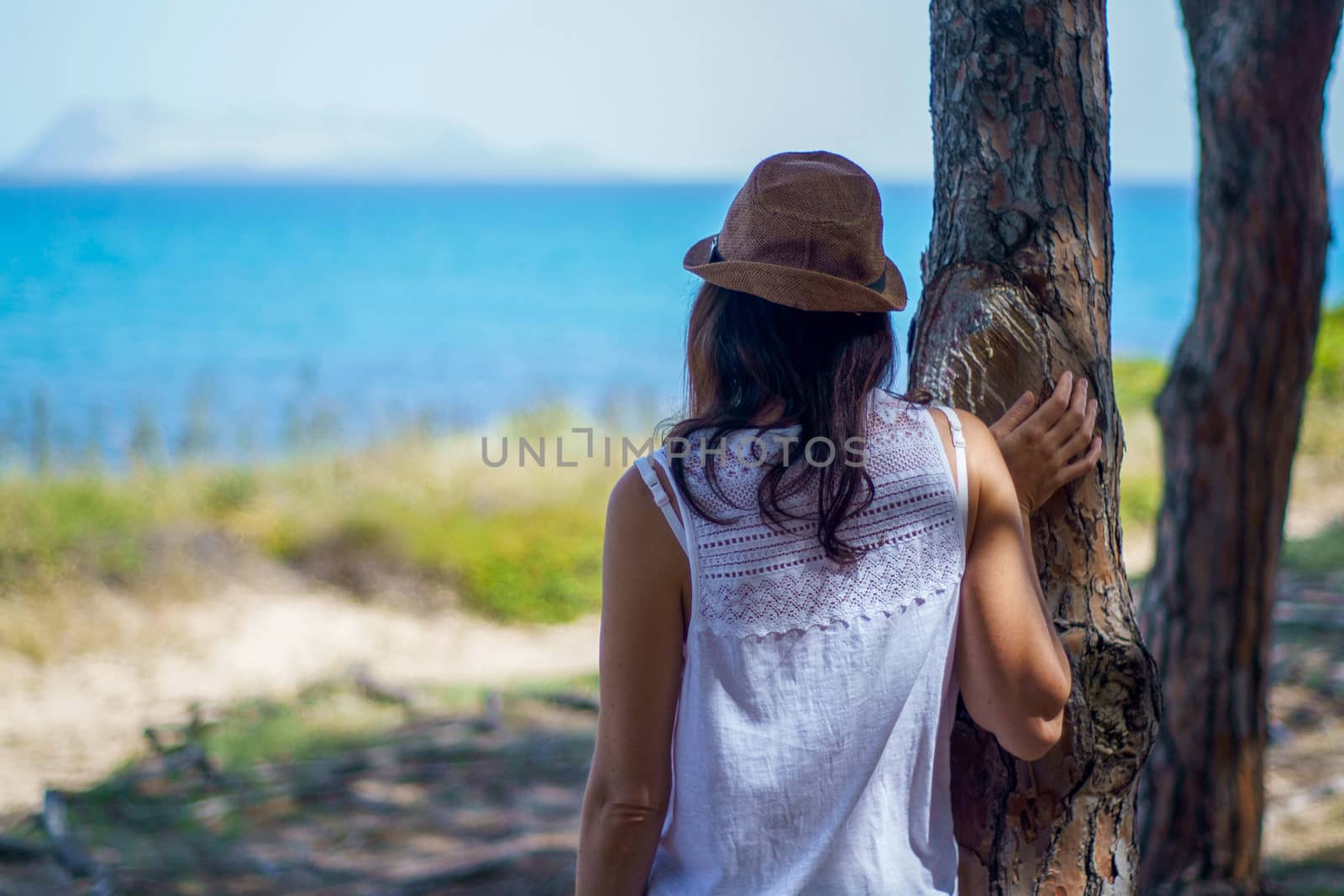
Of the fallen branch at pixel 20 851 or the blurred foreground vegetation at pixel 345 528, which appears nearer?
the fallen branch at pixel 20 851

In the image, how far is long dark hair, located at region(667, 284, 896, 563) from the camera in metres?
1.30

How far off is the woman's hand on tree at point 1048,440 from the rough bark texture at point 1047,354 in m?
0.06

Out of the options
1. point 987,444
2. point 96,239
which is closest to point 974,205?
point 987,444

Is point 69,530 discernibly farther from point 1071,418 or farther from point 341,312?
point 341,312

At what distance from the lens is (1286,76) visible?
3.02 m

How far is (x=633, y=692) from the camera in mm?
1327

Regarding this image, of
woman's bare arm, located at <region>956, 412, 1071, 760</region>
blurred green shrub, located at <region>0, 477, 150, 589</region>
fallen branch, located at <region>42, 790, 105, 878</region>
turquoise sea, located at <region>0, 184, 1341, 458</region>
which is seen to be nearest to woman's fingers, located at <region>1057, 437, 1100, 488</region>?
woman's bare arm, located at <region>956, 412, 1071, 760</region>

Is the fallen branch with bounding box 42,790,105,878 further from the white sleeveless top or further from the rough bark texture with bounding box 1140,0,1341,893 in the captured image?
the rough bark texture with bounding box 1140,0,1341,893

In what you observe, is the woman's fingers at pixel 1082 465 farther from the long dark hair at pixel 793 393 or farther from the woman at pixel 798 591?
the long dark hair at pixel 793 393

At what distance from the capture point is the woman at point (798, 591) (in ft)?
4.27

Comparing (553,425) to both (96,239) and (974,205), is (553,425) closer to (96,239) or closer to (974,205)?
(974,205)

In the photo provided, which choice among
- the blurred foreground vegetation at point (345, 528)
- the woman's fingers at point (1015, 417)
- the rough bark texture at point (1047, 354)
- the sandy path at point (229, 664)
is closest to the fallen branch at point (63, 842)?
the sandy path at point (229, 664)

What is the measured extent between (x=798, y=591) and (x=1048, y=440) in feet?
1.85

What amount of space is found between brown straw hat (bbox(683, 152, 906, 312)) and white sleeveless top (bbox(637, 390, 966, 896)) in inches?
6.1
